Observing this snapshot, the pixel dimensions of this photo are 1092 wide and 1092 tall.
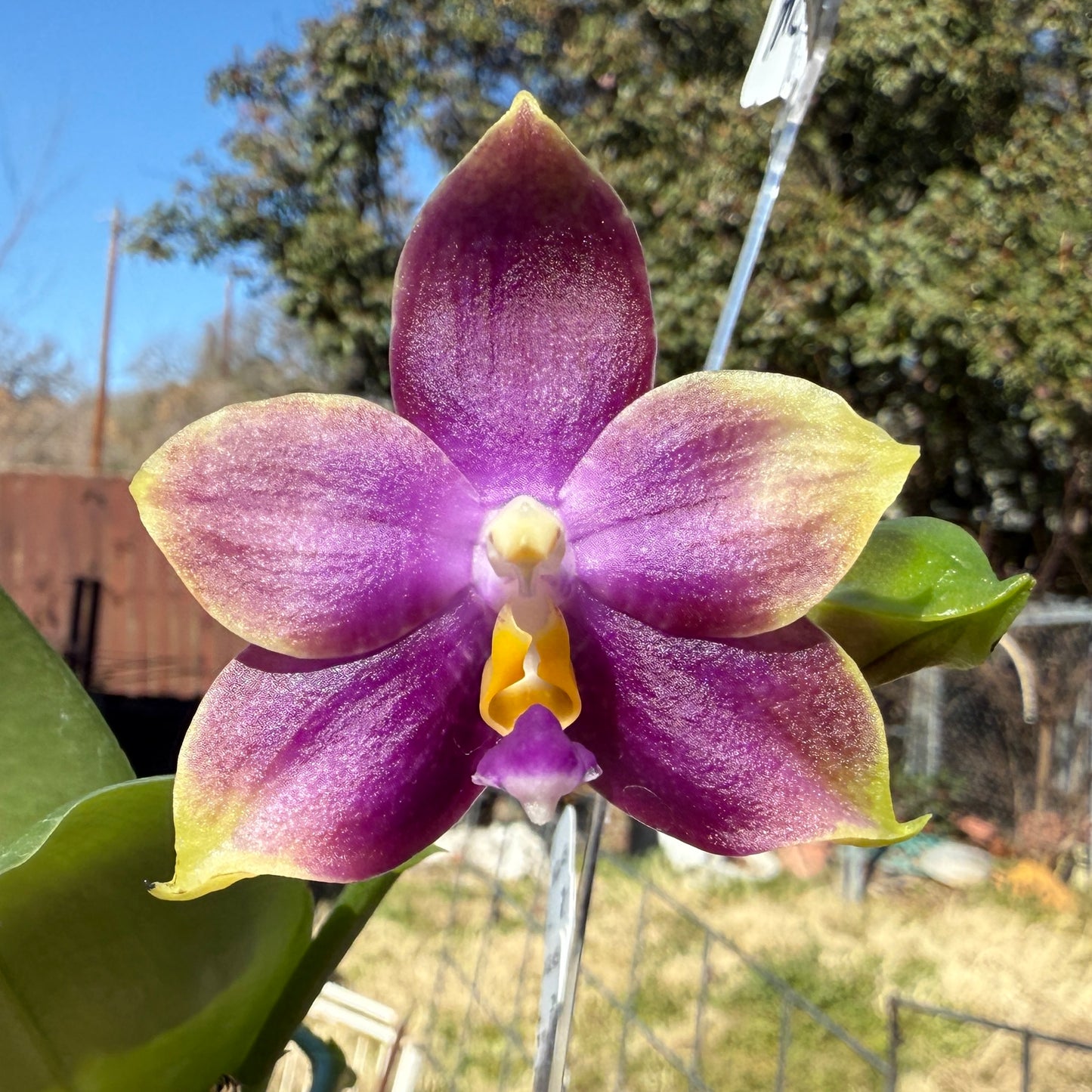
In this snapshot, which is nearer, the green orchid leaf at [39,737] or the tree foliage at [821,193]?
the green orchid leaf at [39,737]

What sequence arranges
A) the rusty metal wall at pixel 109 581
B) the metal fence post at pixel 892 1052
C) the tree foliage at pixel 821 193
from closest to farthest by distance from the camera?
1. the metal fence post at pixel 892 1052
2. the tree foliage at pixel 821 193
3. the rusty metal wall at pixel 109 581

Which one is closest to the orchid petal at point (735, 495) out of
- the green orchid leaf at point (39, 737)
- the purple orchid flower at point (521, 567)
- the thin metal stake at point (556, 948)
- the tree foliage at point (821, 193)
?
the purple orchid flower at point (521, 567)

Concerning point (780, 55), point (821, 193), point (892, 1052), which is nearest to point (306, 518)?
point (780, 55)

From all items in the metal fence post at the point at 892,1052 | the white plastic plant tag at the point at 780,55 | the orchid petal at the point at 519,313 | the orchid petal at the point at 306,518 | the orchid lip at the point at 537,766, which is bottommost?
the metal fence post at the point at 892,1052

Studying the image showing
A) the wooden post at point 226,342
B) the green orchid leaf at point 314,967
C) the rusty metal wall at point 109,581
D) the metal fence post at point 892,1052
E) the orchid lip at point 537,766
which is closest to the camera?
the orchid lip at point 537,766

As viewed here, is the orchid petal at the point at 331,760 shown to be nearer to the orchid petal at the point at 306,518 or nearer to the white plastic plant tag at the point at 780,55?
the orchid petal at the point at 306,518

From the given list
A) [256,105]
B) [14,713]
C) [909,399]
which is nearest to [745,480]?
[14,713]

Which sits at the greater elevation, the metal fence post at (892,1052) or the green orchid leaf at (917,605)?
the green orchid leaf at (917,605)

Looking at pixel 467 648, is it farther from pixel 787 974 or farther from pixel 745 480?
pixel 787 974
